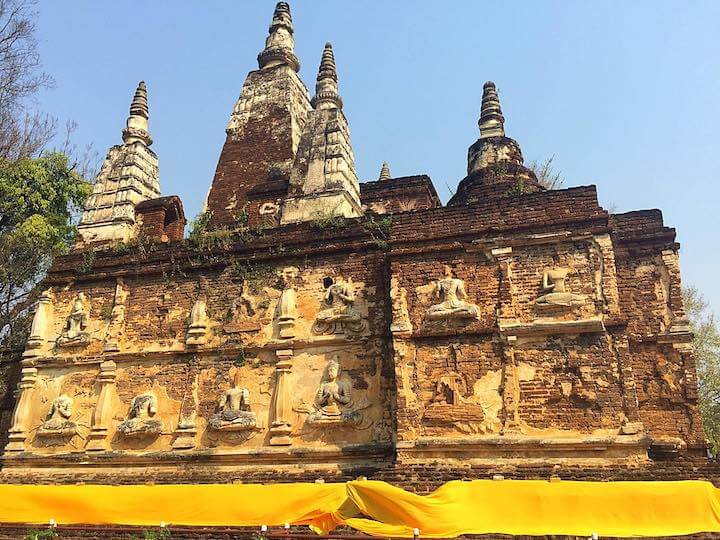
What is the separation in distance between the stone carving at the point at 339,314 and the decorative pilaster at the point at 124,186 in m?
5.19

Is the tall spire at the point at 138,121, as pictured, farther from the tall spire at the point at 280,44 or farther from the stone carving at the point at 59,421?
the stone carving at the point at 59,421

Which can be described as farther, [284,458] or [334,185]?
[334,185]

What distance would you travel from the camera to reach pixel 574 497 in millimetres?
7504

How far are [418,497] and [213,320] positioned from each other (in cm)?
541

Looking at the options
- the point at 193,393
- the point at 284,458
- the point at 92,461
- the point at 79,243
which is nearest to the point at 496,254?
the point at 284,458

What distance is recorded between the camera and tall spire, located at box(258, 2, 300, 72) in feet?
56.0

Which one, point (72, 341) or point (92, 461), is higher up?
point (72, 341)

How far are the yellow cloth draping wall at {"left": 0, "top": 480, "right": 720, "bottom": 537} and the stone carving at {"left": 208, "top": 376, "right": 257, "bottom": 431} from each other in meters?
1.80

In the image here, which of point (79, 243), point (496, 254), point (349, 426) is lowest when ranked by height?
point (349, 426)

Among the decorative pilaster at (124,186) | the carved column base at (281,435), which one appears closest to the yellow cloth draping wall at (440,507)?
the carved column base at (281,435)

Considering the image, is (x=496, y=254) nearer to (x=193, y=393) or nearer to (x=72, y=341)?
(x=193, y=393)

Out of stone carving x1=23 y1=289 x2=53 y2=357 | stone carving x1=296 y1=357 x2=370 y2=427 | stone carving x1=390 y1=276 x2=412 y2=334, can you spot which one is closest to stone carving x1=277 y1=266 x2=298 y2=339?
stone carving x1=296 y1=357 x2=370 y2=427

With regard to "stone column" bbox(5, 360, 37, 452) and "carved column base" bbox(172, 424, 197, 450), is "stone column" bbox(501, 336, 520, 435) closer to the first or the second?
"carved column base" bbox(172, 424, 197, 450)

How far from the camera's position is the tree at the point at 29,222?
688 inches
